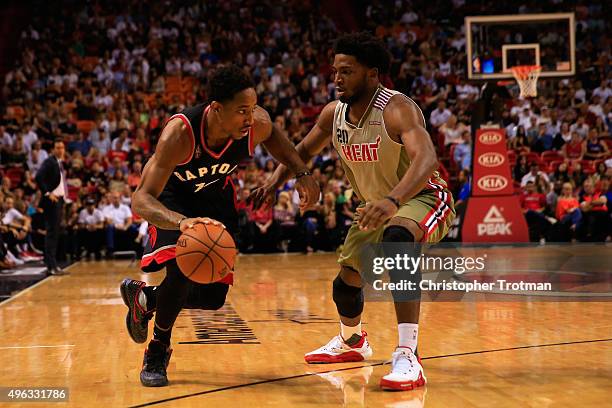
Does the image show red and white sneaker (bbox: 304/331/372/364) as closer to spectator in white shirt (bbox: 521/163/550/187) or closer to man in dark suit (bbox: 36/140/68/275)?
man in dark suit (bbox: 36/140/68/275)

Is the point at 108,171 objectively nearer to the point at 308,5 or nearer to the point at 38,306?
the point at 38,306

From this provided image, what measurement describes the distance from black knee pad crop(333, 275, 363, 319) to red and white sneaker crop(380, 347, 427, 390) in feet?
2.26

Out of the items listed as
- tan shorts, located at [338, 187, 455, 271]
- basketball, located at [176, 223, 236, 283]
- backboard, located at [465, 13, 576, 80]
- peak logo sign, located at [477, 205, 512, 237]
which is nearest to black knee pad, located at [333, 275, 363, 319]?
tan shorts, located at [338, 187, 455, 271]

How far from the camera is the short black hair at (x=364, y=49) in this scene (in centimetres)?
457

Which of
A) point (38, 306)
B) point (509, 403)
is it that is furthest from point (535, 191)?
point (509, 403)

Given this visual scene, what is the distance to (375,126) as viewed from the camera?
15.0ft

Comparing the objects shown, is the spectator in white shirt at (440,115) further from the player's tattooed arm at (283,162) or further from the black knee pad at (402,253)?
the black knee pad at (402,253)

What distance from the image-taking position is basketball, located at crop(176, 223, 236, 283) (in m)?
4.05

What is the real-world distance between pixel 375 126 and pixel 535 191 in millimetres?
11240

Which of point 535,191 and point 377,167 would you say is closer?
point 377,167

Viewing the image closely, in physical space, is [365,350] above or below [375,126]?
below

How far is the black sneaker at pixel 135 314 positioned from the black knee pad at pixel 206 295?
0.27 metres

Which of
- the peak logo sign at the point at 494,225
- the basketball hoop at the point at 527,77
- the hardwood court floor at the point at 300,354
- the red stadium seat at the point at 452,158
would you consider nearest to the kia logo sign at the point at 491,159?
the peak logo sign at the point at 494,225

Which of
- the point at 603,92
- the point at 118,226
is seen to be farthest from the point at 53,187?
the point at 603,92
